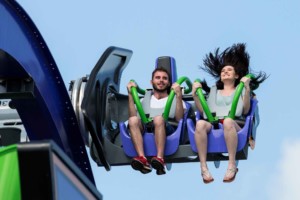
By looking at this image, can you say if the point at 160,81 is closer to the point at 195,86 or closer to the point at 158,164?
the point at 195,86

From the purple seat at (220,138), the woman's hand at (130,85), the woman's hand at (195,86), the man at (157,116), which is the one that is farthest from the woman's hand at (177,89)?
the woman's hand at (130,85)

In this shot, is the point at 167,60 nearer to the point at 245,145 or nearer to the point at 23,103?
the point at 245,145

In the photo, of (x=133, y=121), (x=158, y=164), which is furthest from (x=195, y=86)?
(x=158, y=164)

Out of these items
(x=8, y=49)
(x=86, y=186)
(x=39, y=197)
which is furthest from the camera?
(x=8, y=49)

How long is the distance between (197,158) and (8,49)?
2.67 m

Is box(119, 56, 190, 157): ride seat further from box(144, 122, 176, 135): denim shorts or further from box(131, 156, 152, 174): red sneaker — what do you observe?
box(131, 156, 152, 174): red sneaker

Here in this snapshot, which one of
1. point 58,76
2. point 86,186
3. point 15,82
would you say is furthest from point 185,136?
point 86,186

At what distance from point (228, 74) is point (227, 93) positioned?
0.22 meters

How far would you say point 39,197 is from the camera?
4457mm

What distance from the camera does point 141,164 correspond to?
9859mm

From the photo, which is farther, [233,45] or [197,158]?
[233,45]

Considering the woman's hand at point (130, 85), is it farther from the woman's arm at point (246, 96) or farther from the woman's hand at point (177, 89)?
the woman's arm at point (246, 96)

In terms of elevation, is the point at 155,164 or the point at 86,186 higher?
the point at 86,186

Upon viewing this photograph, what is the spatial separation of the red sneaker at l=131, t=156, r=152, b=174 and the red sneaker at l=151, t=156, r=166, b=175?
0.26 ft
